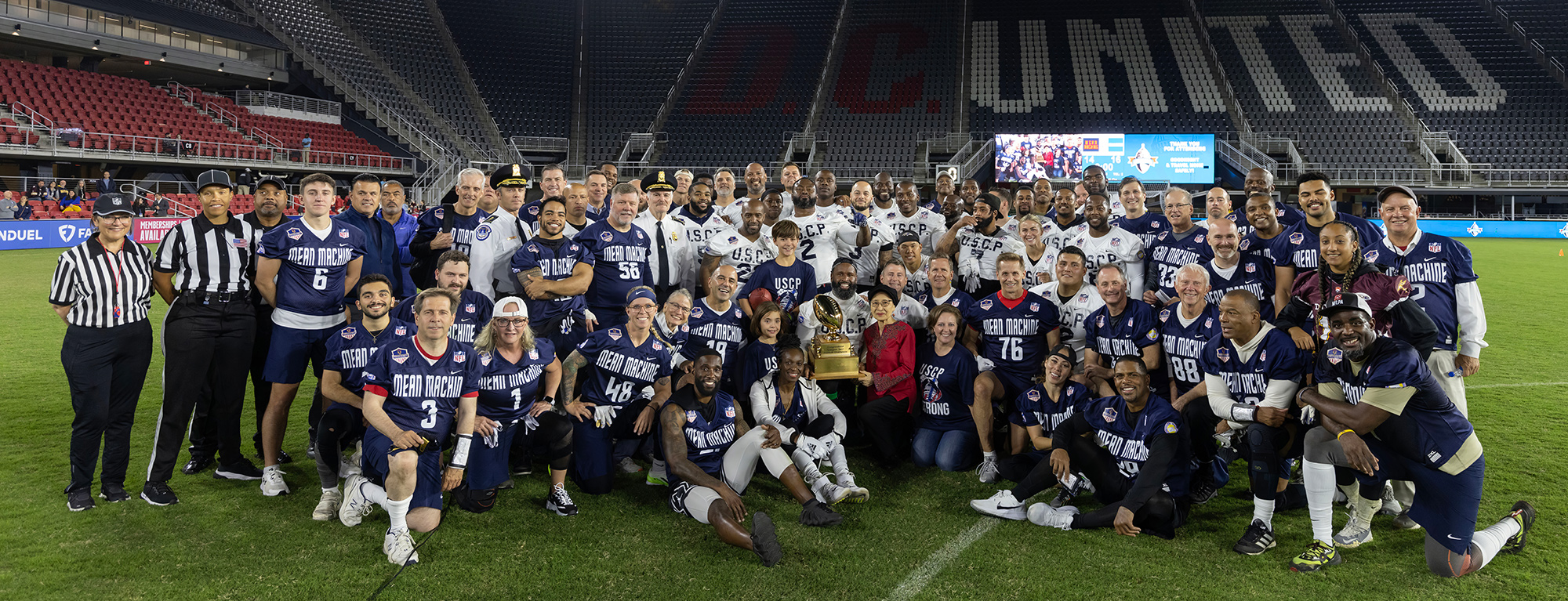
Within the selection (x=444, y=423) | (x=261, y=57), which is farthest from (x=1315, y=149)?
(x=261, y=57)

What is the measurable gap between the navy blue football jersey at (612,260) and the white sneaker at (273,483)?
8.29ft

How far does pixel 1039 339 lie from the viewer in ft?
22.0

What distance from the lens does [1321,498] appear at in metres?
4.70

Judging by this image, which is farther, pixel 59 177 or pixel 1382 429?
pixel 59 177

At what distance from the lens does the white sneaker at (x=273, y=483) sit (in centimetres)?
569

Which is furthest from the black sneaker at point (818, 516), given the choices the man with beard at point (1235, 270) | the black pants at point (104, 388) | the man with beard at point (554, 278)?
the black pants at point (104, 388)

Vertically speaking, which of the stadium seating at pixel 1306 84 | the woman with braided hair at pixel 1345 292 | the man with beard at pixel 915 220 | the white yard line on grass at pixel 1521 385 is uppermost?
the stadium seating at pixel 1306 84

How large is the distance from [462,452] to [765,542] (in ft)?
6.10

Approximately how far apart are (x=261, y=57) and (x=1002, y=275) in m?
36.5

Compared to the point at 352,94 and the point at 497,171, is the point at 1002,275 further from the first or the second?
the point at 352,94

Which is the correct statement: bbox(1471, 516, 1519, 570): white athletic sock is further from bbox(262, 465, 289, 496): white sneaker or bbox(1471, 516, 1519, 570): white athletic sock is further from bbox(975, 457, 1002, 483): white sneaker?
bbox(262, 465, 289, 496): white sneaker

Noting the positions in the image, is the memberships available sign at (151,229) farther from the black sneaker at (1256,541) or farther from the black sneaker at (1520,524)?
the black sneaker at (1520,524)

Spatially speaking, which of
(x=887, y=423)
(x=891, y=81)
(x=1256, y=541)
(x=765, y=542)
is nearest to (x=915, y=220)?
(x=887, y=423)

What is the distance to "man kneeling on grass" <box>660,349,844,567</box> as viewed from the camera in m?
5.29
